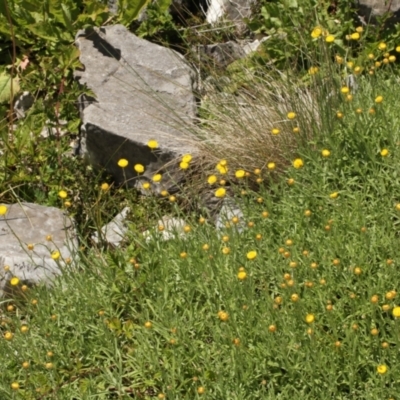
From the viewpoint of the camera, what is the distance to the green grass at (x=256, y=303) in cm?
319

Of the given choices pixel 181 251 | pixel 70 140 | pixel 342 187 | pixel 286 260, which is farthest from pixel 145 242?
pixel 70 140

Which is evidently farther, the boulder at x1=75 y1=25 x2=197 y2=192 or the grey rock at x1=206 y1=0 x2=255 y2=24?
the grey rock at x1=206 y1=0 x2=255 y2=24

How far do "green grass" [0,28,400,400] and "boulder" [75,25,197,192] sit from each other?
0.81 m

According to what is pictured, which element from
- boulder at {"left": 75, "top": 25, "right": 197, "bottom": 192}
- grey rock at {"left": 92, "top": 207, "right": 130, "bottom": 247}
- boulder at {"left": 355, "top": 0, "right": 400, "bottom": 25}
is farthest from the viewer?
boulder at {"left": 355, "top": 0, "right": 400, "bottom": 25}

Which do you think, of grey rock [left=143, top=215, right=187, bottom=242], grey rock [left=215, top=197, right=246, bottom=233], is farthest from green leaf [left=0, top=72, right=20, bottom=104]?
grey rock [left=215, top=197, right=246, bottom=233]

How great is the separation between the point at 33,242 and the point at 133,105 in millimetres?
1182

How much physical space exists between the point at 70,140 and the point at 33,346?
7.07 ft

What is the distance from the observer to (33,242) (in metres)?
4.50

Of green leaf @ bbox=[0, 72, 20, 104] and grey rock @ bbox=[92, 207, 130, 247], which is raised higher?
green leaf @ bbox=[0, 72, 20, 104]

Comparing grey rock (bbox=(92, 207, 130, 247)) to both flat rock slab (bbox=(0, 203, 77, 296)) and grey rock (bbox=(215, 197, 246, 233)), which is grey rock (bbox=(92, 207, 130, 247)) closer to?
flat rock slab (bbox=(0, 203, 77, 296))

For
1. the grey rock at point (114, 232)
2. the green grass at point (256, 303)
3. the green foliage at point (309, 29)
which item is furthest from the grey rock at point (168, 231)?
the green foliage at point (309, 29)

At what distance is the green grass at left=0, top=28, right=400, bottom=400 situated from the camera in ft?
10.5

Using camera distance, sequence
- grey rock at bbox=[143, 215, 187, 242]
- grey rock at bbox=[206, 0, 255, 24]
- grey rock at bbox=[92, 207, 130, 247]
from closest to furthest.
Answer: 1. grey rock at bbox=[143, 215, 187, 242]
2. grey rock at bbox=[92, 207, 130, 247]
3. grey rock at bbox=[206, 0, 255, 24]

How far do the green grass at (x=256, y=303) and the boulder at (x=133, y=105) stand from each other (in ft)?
2.64
